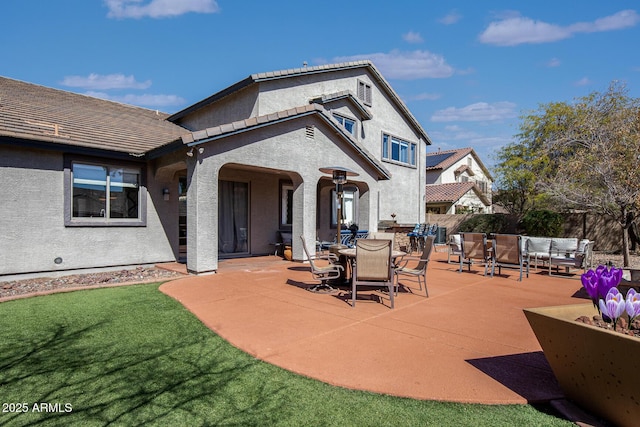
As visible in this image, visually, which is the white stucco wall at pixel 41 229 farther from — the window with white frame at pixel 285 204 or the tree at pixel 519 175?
the tree at pixel 519 175

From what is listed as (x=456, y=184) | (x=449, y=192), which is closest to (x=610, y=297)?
(x=449, y=192)

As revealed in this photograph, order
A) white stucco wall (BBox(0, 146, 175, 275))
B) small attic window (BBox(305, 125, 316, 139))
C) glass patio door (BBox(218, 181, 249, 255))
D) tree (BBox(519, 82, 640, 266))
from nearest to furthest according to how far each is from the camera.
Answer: white stucco wall (BBox(0, 146, 175, 275)), tree (BBox(519, 82, 640, 266)), small attic window (BBox(305, 125, 316, 139)), glass patio door (BBox(218, 181, 249, 255))

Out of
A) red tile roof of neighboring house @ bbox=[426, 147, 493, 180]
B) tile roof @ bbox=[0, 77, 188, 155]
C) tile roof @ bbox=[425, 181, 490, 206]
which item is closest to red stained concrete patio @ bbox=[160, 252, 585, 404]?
tile roof @ bbox=[0, 77, 188, 155]

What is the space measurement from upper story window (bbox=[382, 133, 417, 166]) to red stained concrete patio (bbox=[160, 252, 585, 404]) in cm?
1275

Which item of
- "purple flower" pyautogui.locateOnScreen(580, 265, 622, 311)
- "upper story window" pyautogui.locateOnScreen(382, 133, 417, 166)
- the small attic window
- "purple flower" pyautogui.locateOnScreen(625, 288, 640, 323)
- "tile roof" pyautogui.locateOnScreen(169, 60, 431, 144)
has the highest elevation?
"tile roof" pyautogui.locateOnScreen(169, 60, 431, 144)

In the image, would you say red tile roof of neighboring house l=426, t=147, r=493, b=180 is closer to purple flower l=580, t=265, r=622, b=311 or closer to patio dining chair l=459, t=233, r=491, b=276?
patio dining chair l=459, t=233, r=491, b=276

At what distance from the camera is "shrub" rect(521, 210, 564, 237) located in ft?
62.6

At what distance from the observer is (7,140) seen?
8.59m

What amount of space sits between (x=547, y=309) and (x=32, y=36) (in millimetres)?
20003

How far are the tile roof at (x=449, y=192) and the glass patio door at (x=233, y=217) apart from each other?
20.5m

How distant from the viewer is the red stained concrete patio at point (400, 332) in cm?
373

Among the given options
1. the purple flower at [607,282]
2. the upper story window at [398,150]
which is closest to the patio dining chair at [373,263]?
the purple flower at [607,282]

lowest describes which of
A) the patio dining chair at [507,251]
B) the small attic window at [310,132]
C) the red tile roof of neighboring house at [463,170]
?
the patio dining chair at [507,251]

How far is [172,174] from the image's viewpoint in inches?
456
